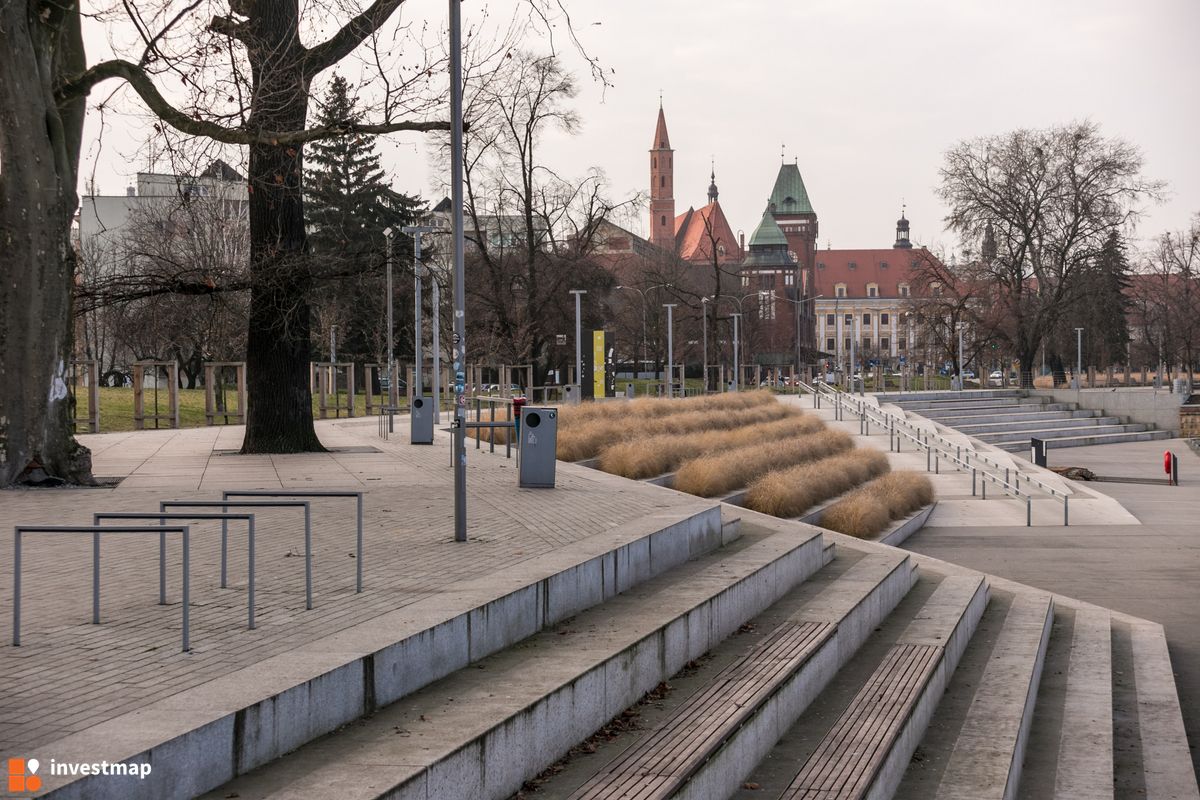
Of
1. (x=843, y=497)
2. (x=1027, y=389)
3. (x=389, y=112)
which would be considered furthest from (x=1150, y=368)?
(x=389, y=112)

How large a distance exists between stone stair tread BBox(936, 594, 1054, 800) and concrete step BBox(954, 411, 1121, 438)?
141ft

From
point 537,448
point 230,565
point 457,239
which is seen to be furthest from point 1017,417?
point 230,565

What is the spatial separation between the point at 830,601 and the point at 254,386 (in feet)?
43.5

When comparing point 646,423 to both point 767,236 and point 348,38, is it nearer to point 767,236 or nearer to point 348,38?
point 348,38

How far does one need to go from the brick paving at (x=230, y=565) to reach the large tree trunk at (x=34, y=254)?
0.67 metres

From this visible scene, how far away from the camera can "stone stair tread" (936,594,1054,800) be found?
7.04m

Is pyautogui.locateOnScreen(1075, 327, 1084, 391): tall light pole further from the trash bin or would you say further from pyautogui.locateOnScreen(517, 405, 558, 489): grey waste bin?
pyautogui.locateOnScreen(517, 405, 558, 489): grey waste bin

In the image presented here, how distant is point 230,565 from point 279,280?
1015 centimetres

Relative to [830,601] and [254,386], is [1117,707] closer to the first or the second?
[830,601]

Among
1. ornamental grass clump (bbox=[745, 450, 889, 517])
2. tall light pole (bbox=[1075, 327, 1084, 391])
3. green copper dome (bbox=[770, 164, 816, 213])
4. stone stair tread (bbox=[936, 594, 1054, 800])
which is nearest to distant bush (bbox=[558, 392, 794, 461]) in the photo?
ornamental grass clump (bbox=[745, 450, 889, 517])

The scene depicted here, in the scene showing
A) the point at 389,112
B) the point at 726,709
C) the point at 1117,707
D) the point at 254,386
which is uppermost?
the point at 389,112

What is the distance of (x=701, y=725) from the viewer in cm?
652

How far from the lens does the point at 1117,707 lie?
33.1 ft

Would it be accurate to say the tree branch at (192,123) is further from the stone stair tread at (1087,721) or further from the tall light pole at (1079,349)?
the tall light pole at (1079,349)
